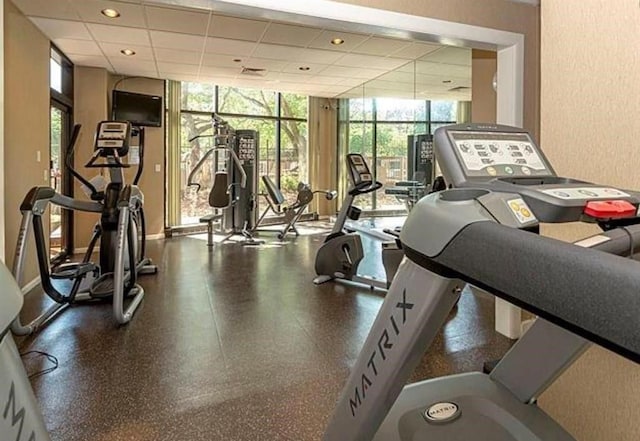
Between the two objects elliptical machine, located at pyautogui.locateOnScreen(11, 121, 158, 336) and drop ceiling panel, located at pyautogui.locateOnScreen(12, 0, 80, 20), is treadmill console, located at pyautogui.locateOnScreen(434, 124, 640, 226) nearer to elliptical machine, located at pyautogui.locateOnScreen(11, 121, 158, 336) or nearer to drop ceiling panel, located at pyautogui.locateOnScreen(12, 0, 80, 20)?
elliptical machine, located at pyautogui.locateOnScreen(11, 121, 158, 336)

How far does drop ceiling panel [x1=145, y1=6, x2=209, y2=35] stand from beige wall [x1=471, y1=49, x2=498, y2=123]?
2.69m

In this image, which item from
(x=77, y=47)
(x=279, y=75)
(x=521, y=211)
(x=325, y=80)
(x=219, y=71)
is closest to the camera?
(x=521, y=211)

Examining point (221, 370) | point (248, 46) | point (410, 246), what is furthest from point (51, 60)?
point (410, 246)

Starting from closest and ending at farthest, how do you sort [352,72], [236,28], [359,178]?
[359,178], [236,28], [352,72]

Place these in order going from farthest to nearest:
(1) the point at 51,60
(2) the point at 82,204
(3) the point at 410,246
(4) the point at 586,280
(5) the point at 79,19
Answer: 1. (1) the point at 51,60
2. (5) the point at 79,19
3. (2) the point at 82,204
4. (3) the point at 410,246
5. (4) the point at 586,280

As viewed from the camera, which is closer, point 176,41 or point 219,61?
point 176,41

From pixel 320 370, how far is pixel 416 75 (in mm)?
5306

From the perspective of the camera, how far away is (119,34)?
16.0 ft

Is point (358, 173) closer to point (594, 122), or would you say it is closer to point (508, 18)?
point (508, 18)

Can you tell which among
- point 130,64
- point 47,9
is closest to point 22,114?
point 47,9

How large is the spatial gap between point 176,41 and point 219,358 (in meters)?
4.01

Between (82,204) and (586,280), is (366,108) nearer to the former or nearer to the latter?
(82,204)

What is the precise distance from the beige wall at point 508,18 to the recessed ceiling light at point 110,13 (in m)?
2.95

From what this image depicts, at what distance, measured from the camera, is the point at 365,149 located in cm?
859
